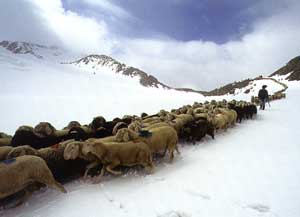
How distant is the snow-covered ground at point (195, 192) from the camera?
12.6ft

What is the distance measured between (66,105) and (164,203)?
53.5 ft

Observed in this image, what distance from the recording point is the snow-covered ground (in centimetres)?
383

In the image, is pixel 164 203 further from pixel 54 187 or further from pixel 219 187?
pixel 54 187

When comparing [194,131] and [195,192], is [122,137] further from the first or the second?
[194,131]

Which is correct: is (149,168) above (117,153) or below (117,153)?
below

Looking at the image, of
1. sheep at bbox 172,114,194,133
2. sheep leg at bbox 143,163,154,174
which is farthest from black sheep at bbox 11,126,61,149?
sheep at bbox 172,114,194,133

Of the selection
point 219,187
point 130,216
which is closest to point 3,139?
point 130,216

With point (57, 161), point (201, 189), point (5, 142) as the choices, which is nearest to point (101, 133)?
point (57, 161)

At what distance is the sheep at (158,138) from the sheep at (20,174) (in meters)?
1.97

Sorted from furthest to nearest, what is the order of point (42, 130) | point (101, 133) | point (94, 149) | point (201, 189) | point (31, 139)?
point (101, 133) → point (42, 130) → point (31, 139) → point (94, 149) → point (201, 189)

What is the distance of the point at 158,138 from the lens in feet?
19.1

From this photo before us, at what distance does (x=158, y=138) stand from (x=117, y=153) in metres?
1.24

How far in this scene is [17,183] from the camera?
3760 mm

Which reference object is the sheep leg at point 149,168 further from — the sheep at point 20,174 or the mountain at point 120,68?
the mountain at point 120,68
